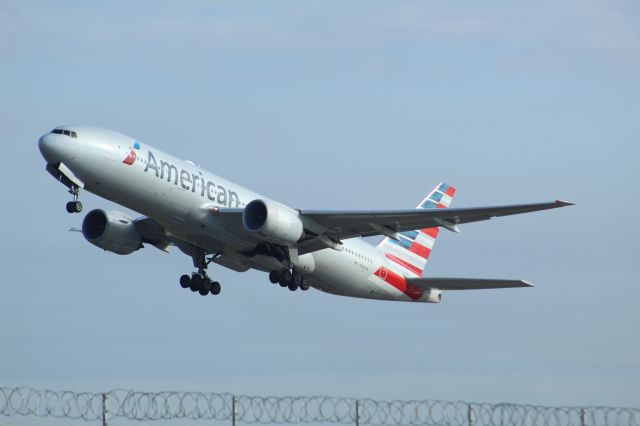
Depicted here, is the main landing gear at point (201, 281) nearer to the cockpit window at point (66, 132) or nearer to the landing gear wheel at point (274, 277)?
the landing gear wheel at point (274, 277)

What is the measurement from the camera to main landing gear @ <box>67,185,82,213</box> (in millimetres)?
40156

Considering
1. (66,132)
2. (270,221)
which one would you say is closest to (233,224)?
(270,221)

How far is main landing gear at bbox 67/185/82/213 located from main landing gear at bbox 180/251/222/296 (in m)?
8.55

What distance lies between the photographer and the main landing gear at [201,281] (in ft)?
157

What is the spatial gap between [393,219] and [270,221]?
493cm

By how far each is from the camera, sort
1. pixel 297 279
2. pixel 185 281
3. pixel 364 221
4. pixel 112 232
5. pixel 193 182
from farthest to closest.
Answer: pixel 185 281, pixel 112 232, pixel 297 279, pixel 364 221, pixel 193 182

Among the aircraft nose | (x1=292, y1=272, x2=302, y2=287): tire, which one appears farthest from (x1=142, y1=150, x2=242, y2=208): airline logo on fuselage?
(x1=292, y1=272, x2=302, y2=287): tire

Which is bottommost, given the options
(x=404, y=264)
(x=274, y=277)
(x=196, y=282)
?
(x=274, y=277)

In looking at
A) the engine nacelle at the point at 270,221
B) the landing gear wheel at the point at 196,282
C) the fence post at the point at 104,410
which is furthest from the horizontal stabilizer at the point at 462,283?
the fence post at the point at 104,410

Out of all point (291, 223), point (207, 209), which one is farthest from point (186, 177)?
point (291, 223)

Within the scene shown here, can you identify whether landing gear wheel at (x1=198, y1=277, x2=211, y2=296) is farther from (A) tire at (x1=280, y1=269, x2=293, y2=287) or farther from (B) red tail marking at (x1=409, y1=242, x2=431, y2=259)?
(B) red tail marking at (x1=409, y1=242, x2=431, y2=259)

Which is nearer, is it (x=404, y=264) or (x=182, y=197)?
(x=182, y=197)

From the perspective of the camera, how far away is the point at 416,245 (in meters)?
53.9

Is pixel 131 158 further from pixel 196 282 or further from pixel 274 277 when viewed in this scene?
pixel 196 282
